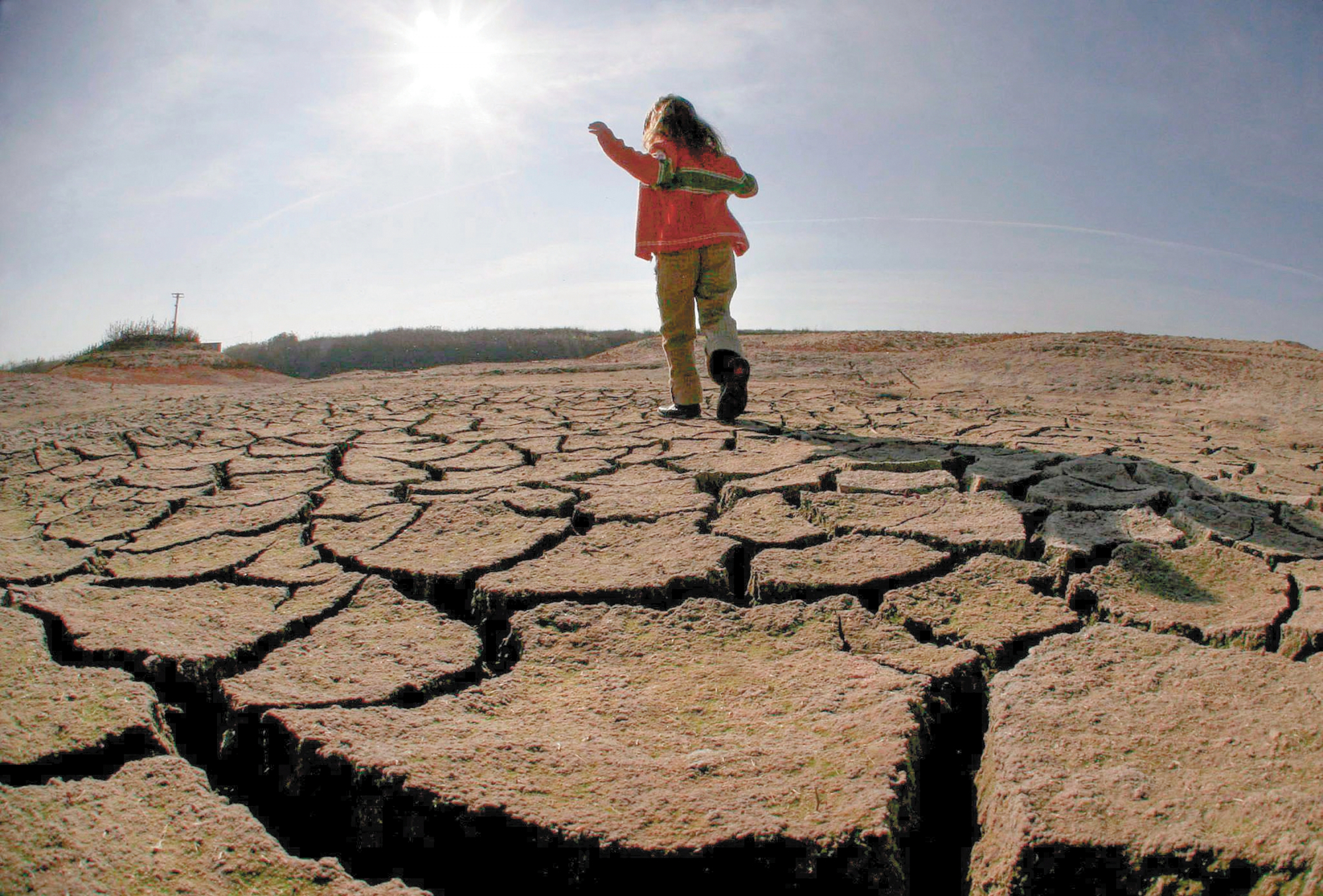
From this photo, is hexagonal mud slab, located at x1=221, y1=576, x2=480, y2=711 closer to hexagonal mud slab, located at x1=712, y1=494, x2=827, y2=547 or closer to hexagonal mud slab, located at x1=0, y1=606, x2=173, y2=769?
hexagonal mud slab, located at x1=0, y1=606, x2=173, y2=769

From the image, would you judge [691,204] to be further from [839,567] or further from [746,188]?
[839,567]

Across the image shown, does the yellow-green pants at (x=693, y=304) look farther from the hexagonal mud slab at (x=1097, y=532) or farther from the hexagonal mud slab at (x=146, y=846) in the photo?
the hexagonal mud slab at (x=146, y=846)

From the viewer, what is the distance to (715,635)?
3.40 feet

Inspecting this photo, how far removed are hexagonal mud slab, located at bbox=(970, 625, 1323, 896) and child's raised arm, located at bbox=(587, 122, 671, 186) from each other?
7.01 ft

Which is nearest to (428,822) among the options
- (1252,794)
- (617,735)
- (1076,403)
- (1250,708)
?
(617,735)

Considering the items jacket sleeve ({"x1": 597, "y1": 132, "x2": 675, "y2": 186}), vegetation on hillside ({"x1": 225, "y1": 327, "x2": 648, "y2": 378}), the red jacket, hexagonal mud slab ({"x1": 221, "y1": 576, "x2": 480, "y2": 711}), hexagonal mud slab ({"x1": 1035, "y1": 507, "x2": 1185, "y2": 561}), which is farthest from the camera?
vegetation on hillside ({"x1": 225, "y1": 327, "x2": 648, "y2": 378})

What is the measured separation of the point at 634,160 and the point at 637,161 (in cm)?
1

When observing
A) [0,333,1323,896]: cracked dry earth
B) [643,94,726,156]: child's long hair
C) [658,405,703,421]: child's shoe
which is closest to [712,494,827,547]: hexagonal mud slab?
[0,333,1323,896]: cracked dry earth

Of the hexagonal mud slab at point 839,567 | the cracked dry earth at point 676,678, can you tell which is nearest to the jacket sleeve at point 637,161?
the cracked dry earth at point 676,678

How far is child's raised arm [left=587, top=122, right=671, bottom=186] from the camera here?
260 centimetres

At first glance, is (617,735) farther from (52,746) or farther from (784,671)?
(52,746)

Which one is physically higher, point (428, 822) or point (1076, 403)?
point (1076, 403)

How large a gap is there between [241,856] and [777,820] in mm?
473

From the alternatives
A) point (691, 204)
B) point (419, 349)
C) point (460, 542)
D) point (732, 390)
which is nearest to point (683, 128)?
point (691, 204)
